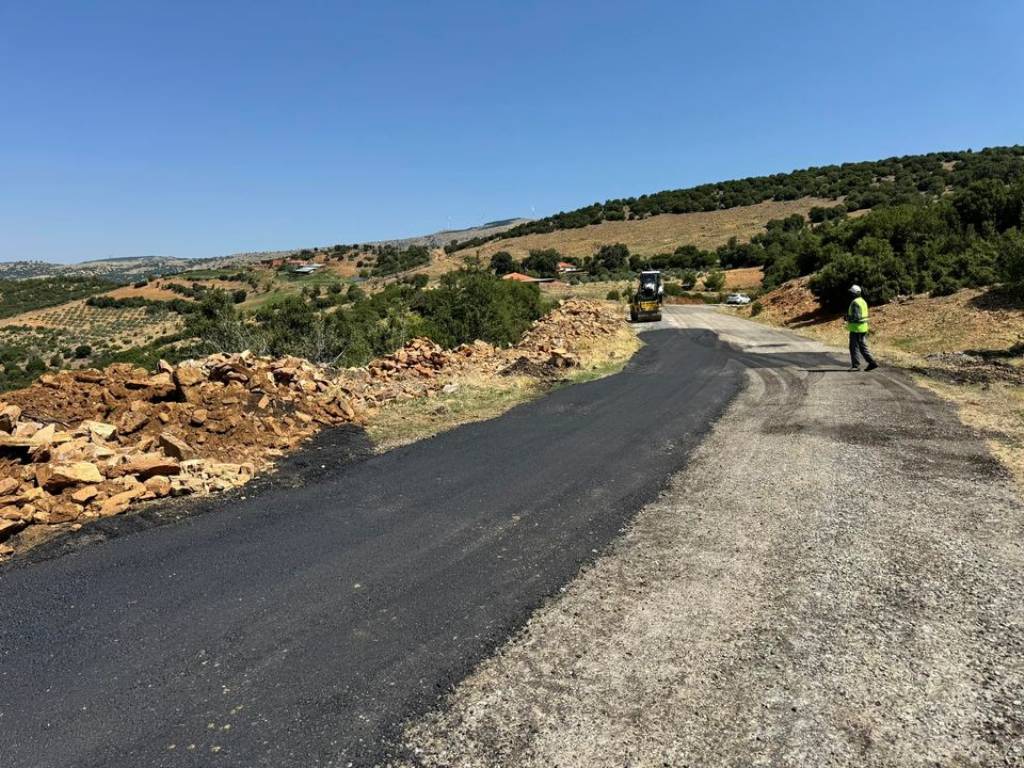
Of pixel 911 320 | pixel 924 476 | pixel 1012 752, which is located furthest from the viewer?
pixel 911 320

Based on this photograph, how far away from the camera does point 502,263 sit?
3580 inches

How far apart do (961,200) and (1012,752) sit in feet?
120

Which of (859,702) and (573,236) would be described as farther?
(573,236)

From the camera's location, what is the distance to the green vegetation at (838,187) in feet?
248

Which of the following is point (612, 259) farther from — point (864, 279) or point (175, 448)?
point (175, 448)

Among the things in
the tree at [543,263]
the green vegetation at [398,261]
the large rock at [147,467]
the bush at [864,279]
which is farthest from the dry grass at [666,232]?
the large rock at [147,467]

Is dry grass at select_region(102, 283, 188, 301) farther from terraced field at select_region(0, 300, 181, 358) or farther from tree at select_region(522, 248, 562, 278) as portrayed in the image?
tree at select_region(522, 248, 562, 278)

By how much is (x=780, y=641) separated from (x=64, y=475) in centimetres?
732

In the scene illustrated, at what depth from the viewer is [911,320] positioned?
898 inches

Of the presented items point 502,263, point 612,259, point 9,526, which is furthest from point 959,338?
point 502,263

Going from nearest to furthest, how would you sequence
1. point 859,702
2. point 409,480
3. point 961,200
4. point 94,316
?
1. point 859,702
2. point 409,480
3. point 961,200
4. point 94,316

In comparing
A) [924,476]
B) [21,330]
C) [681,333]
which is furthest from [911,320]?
[21,330]

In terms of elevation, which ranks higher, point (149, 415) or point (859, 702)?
point (149, 415)

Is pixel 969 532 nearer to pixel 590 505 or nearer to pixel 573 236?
pixel 590 505
